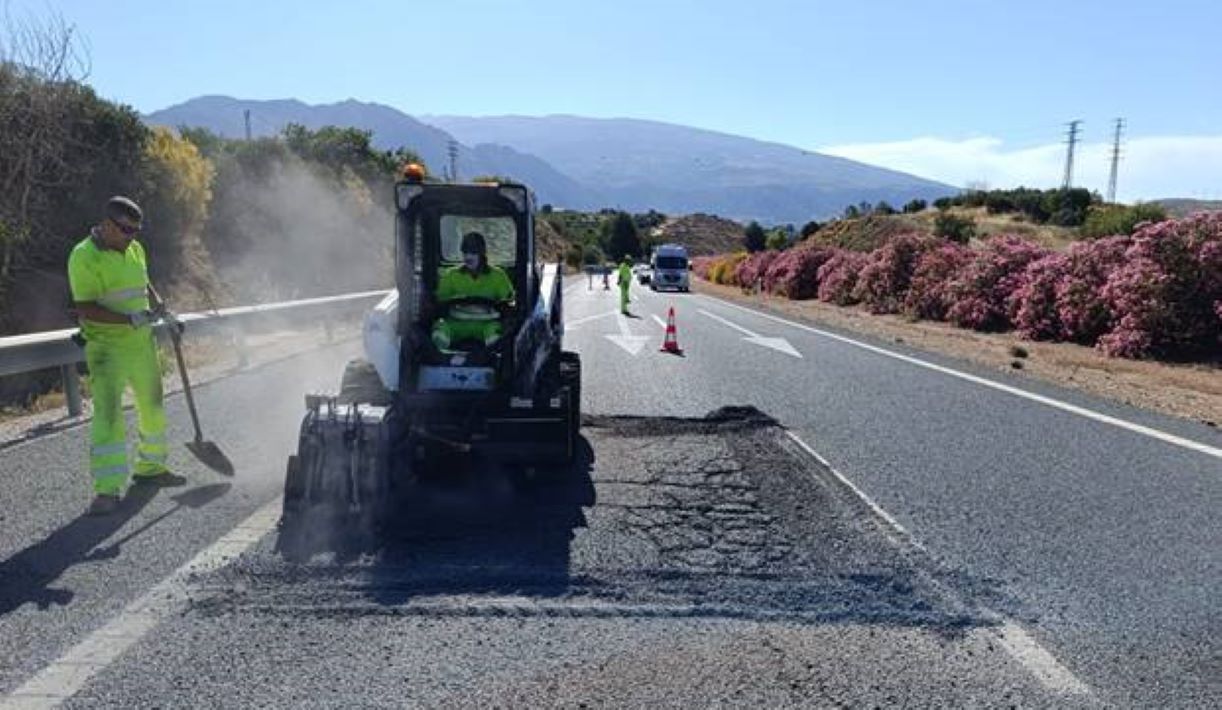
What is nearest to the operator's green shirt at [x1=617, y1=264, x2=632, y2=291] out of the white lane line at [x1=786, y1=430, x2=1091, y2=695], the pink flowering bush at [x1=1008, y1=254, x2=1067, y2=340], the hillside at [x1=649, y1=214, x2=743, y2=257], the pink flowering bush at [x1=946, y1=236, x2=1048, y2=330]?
the pink flowering bush at [x1=946, y1=236, x2=1048, y2=330]

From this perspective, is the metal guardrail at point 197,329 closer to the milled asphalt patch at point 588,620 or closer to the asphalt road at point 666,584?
the asphalt road at point 666,584

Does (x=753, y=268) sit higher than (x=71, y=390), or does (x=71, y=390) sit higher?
(x=71, y=390)

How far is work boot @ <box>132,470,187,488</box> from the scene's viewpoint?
21.7 feet

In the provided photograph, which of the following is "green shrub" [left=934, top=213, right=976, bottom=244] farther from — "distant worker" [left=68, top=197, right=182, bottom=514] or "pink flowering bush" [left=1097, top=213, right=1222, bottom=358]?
"distant worker" [left=68, top=197, right=182, bottom=514]

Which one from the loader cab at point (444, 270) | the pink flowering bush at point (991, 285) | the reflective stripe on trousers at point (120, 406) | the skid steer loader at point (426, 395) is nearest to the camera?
the skid steer loader at point (426, 395)

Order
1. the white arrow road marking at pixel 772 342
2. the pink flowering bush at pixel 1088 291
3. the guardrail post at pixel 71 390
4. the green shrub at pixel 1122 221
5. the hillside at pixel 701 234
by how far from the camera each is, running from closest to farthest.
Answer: the guardrail post at pixel 71 390
the white arrow road marking at pixel 772 342
the pink flowering bush at pixel 1088 291
the green shrub at pixel 1122 221
the hillside at pixel 701 234

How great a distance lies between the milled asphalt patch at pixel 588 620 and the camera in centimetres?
364

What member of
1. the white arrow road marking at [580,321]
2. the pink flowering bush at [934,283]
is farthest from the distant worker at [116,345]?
the pink flowering bush at [934,283]

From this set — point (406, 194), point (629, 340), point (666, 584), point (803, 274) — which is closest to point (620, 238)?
point (803, 274)

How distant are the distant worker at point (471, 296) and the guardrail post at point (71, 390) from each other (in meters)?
4.72

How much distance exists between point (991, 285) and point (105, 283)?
897 inches

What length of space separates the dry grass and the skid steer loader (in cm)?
744

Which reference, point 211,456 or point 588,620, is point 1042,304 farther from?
point 588,620

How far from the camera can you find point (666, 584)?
4777 millimetres
